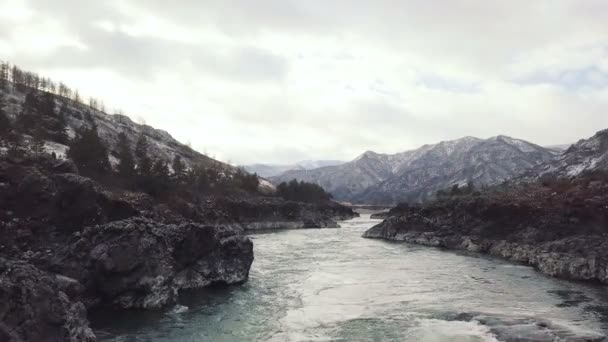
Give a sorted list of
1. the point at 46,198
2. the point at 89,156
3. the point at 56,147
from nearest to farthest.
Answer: the point at 46,198 < the point at 89,156 < the point at 56,147

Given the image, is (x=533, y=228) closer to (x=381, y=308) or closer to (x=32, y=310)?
(x=381, y=308)

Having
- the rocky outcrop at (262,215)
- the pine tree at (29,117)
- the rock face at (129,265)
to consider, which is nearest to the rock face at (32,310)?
the rock face at (129,265)

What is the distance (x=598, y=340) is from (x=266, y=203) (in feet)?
412

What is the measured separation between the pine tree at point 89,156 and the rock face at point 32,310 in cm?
7621

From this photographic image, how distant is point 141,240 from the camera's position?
1551 inches

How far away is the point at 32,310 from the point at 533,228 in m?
71.1

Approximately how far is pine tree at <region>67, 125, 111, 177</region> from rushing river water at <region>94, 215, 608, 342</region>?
52.6m

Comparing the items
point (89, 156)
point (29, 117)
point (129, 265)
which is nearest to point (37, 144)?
point (89, 156)

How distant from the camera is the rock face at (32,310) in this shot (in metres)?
20.1

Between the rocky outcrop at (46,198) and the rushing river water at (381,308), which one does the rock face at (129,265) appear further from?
the rocky outcrop at (46,198)

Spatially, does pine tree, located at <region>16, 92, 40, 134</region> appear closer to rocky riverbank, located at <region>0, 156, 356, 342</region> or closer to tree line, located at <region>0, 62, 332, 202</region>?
tree line, located at <region>0, 62, 332, 202</region>

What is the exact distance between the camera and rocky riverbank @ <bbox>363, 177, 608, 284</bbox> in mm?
54156

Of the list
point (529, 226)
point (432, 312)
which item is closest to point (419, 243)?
point (529, 226)

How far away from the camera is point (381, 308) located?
3922cm
